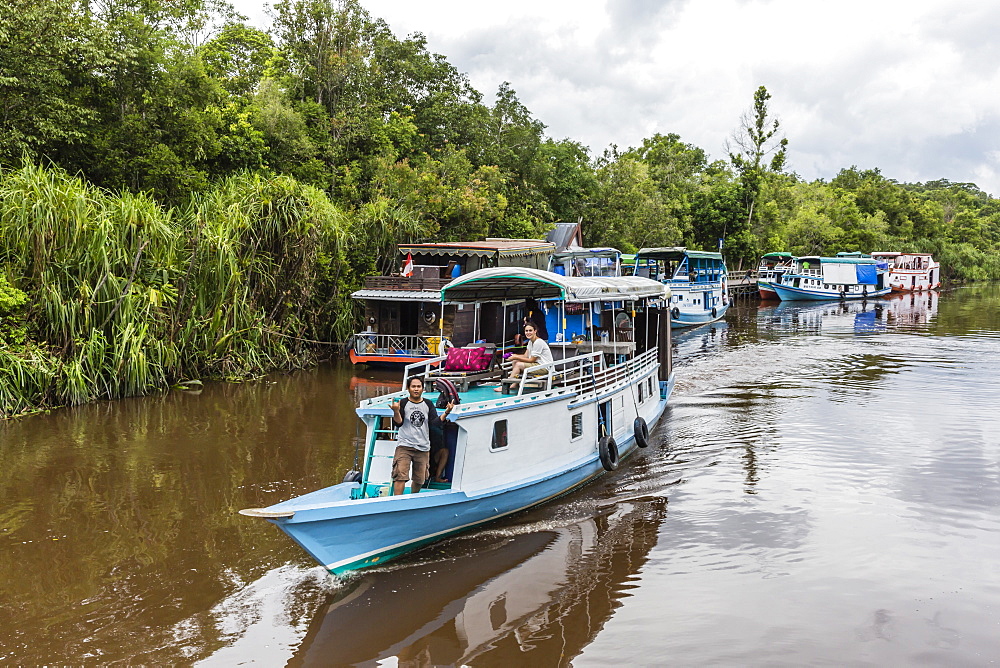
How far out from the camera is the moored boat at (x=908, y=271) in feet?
199

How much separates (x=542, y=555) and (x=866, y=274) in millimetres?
50939

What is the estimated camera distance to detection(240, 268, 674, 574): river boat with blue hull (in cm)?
889

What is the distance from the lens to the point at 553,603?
29.6ft

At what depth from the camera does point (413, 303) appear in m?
24.7

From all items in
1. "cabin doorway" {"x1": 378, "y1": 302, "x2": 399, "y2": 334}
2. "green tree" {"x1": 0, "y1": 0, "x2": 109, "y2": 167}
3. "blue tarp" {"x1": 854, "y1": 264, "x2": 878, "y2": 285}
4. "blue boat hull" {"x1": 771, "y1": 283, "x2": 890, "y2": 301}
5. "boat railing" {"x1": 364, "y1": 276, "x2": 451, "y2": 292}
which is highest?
"green tree" {"x1": 0, "y1": 0, "x2": 109, "y2": 167}

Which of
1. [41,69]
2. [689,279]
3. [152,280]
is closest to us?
[152,280]

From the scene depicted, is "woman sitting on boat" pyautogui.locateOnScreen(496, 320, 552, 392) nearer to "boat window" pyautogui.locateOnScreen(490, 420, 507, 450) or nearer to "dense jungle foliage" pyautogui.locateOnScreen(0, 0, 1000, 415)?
"boat window" pyautogui.locateOnScreen(490, 420, 507, 450)

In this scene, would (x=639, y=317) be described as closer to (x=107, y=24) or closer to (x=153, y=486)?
(x=153, y=486)

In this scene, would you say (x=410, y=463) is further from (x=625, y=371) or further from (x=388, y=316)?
(x=388, y=316)

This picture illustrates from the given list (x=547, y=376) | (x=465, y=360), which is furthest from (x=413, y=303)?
(x=547, y=376)

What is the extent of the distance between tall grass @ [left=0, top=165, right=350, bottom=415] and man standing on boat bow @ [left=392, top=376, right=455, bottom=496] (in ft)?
36.3

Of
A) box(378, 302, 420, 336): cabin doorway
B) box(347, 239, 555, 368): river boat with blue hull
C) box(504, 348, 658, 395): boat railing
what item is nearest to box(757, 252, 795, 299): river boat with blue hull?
box(347, 239, 555, 368): river boat with blue hull

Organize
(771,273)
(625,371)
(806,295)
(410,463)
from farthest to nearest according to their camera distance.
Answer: (771,273) < (806,295) < (625,371) < (410,463)

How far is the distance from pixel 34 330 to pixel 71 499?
22.5 feet
